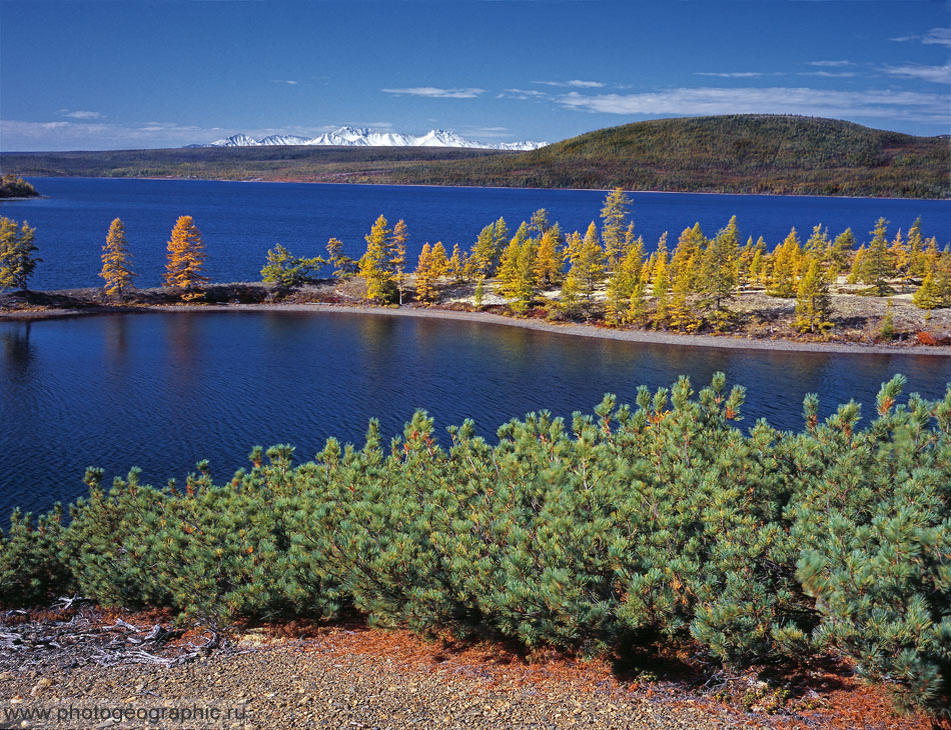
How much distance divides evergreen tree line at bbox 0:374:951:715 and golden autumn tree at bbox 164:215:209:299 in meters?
62.5

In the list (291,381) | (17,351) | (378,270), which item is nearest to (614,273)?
(378,270)

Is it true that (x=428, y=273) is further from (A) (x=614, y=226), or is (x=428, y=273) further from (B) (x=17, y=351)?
(B) (x=17, y=351)

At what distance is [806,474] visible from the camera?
10883mm

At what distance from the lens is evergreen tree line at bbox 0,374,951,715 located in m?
8.15

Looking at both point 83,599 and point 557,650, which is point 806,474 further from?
point 83,599

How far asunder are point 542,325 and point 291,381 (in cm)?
2766

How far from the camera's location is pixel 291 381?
45875mm

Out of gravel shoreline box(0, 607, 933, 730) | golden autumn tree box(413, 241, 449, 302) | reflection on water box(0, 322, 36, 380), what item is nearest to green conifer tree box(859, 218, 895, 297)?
golden autumn tree box(413, 241, 449, 302)

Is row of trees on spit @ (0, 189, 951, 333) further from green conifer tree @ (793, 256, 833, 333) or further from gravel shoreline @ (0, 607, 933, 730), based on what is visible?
gravel shoreline @ (0, 607, 933, 730)

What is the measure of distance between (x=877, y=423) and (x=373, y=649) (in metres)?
8.89

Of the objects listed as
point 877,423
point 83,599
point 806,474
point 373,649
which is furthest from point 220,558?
point 877,423

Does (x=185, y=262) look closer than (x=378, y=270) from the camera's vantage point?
No

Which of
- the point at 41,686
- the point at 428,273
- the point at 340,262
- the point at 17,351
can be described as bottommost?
the point at 17,351

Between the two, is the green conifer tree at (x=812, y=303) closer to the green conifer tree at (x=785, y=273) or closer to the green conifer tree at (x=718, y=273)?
the green conifer tree at (x=718, y=273)
